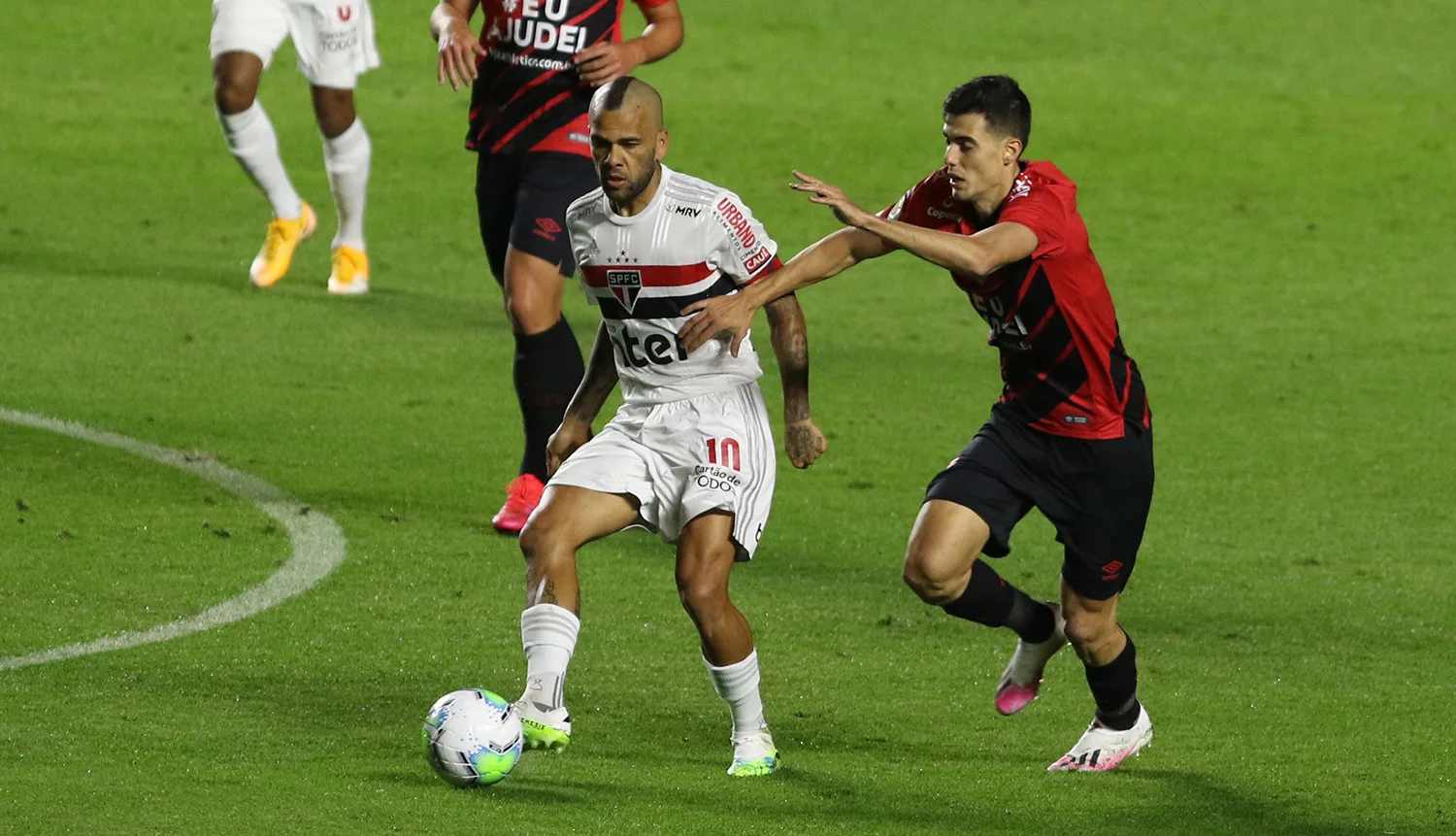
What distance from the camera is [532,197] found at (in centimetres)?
813

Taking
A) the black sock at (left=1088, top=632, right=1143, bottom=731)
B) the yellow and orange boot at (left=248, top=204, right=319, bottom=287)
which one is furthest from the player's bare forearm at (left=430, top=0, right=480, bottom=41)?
the yellow and orange boot at (left=248, top=204, right=319, bottom=287)

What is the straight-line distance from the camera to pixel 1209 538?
27.6 ft

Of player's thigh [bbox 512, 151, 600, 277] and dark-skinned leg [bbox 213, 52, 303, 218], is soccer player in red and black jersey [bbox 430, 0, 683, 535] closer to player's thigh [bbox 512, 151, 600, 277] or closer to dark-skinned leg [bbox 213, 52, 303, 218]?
player's thigh [bbox 512, 151, 600, 277]

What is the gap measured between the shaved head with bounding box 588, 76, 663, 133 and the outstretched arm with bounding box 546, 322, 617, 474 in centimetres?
63

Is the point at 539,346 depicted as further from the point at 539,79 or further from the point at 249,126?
the point at 249,126

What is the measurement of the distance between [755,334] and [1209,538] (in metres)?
4.08

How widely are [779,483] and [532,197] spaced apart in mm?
1698

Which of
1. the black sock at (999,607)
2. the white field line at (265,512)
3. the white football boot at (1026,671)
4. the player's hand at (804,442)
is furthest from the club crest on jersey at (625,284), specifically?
the white field line at (265,512)

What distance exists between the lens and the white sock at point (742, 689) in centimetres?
565

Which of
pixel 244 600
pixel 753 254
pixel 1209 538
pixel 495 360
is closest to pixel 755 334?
pixel 495 360

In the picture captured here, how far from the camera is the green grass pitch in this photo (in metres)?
5.62

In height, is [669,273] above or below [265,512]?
above

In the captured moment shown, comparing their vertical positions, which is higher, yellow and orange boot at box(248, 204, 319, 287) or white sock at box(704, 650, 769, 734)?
white sock at box(704, 650, 769, 734)

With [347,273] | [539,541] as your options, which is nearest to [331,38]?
[347,273]
